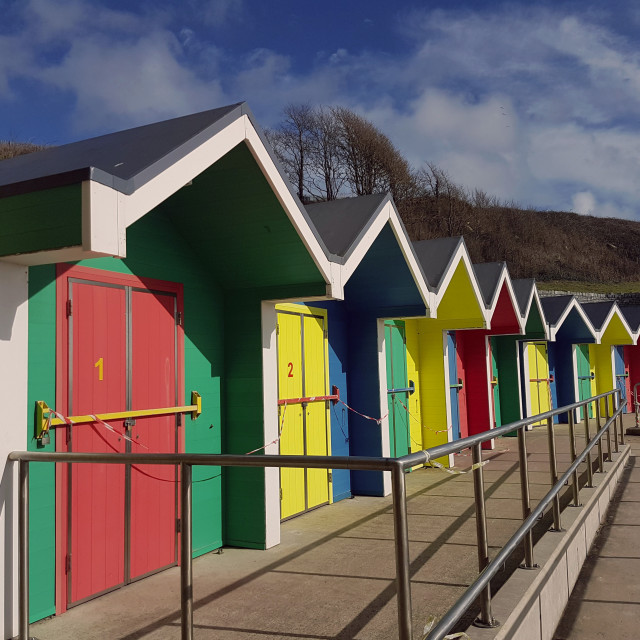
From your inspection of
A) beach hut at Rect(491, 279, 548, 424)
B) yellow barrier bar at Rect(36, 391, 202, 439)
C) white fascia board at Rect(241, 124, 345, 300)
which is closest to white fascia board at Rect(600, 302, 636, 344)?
beach hut at Rect(491, 279, 548, 424)

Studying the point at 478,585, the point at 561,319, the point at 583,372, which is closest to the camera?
the point at 478,585

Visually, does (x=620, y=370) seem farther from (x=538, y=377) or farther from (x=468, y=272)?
(x=468, y=272)

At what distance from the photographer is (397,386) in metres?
10.2

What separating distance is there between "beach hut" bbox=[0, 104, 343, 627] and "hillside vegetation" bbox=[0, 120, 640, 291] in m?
30.7

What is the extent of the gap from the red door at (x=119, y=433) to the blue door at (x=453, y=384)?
742 centimetres

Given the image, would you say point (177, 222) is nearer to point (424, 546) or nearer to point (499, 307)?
point (424, 546)

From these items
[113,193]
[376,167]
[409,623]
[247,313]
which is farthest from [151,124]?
[376,167]

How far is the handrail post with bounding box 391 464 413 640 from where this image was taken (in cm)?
234

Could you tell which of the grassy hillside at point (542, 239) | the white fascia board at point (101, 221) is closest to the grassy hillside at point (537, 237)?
the grassy hillside at point (542, 239)

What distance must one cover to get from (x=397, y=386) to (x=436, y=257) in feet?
6.86

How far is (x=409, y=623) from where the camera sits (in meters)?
2.34

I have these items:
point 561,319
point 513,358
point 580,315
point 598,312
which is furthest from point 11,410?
point 598,312

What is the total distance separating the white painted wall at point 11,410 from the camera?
154 inches

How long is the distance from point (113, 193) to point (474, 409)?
1075 cm
